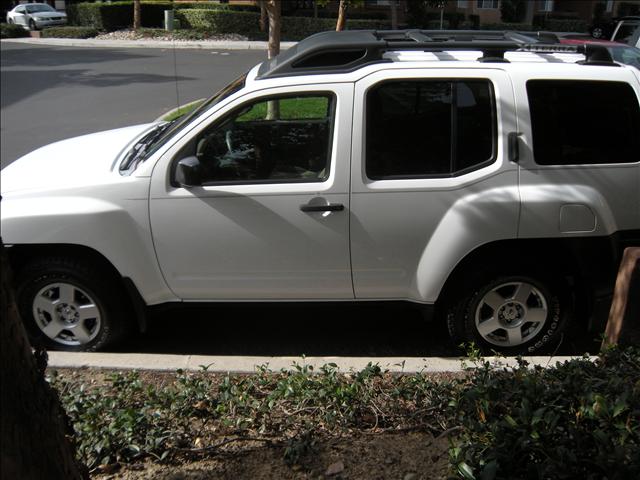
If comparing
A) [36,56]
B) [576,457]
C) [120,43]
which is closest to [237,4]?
[120,43]

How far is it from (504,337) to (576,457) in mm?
1889

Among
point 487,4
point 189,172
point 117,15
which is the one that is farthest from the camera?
point 487,4

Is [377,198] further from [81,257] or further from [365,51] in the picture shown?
[81,257]

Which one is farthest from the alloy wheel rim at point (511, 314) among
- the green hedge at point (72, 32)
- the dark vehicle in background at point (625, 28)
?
the green hedge at point (72, 32)

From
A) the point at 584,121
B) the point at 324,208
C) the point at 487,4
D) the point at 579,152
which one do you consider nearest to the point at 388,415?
the point at 324,208

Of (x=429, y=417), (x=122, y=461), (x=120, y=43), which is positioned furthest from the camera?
(x=120, y=43)

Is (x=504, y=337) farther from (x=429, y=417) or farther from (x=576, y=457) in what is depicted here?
(x=576, y=457)

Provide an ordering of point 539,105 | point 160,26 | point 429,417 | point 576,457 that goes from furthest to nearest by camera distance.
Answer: point 160,26 → point 539,105 → point 429,417 → point 576,457

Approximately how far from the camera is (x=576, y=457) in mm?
2430

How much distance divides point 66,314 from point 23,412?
246cm

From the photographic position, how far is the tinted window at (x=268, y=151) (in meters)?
4.05

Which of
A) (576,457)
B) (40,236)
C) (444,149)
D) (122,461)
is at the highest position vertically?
(444,149)

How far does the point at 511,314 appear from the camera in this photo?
426 centimetres

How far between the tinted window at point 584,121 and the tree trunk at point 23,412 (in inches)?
121
